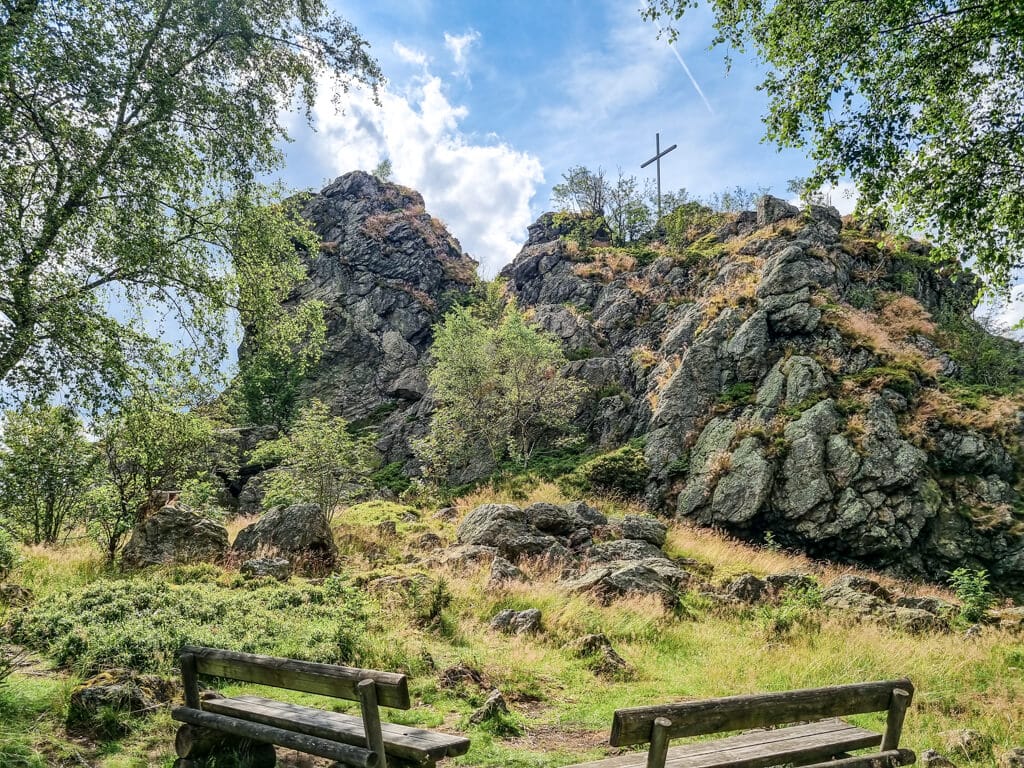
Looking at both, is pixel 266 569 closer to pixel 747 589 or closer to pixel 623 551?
pixel 623 551

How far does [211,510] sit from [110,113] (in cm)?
1232

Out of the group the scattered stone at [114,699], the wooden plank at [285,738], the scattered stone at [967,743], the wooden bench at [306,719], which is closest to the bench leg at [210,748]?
the wooden bench at [306,719]

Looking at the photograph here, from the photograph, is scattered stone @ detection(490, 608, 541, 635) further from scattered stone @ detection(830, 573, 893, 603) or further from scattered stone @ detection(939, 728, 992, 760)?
scattered stone @ detection(830, 573, 893, 603)

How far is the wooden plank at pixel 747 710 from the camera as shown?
11.9ft

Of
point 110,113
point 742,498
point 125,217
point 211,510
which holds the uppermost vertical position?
point 110,113

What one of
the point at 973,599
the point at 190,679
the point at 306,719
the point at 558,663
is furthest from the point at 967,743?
the point at 190,679

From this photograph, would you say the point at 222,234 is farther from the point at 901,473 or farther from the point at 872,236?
the point at 872,236

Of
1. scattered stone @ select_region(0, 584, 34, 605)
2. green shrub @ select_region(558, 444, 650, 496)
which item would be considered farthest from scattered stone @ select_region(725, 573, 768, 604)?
scattered stone @ select_region(0, 584, 34, 605)

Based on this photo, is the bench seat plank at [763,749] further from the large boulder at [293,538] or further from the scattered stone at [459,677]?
the large boulder at [293,538]

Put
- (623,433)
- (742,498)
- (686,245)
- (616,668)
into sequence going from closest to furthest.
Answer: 1. (616,668)
2. (742,498)
3. (623,433)
4. (686,245)

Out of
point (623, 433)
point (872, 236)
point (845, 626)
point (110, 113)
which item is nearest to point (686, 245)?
point (872, 236)

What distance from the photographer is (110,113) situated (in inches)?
352

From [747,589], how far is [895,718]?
9.05 m

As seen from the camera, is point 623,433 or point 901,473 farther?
point 623,433
